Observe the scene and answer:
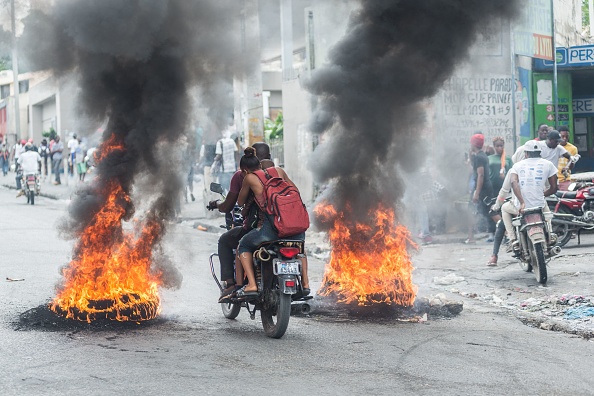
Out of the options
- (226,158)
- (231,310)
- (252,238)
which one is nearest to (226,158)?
(226,158)

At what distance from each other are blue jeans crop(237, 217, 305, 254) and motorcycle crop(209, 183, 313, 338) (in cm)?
4

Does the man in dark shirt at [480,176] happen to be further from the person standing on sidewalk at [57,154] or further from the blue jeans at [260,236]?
the person standing on sidewalk at [57,154]

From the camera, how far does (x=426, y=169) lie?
50.8 feet

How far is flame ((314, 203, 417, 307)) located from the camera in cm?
864

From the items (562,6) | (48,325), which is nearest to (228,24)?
(48,325)

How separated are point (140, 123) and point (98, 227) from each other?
1.01 metres

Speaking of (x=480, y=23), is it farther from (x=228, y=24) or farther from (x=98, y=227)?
(x=98, y=227)

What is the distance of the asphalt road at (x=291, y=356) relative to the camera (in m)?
5.52

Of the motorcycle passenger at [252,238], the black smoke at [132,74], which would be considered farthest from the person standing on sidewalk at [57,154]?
the motorcycle passenger at [252,238]

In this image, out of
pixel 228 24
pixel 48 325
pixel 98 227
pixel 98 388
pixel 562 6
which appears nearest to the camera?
pixel 98 388

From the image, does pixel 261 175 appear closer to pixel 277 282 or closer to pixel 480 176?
pixel 277 282

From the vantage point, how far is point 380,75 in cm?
920

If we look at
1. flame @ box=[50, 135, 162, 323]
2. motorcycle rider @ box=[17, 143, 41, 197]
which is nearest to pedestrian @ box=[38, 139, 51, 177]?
motorcycle rider @ box=[17, 143, 41, 197]

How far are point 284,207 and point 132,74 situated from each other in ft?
6.80
